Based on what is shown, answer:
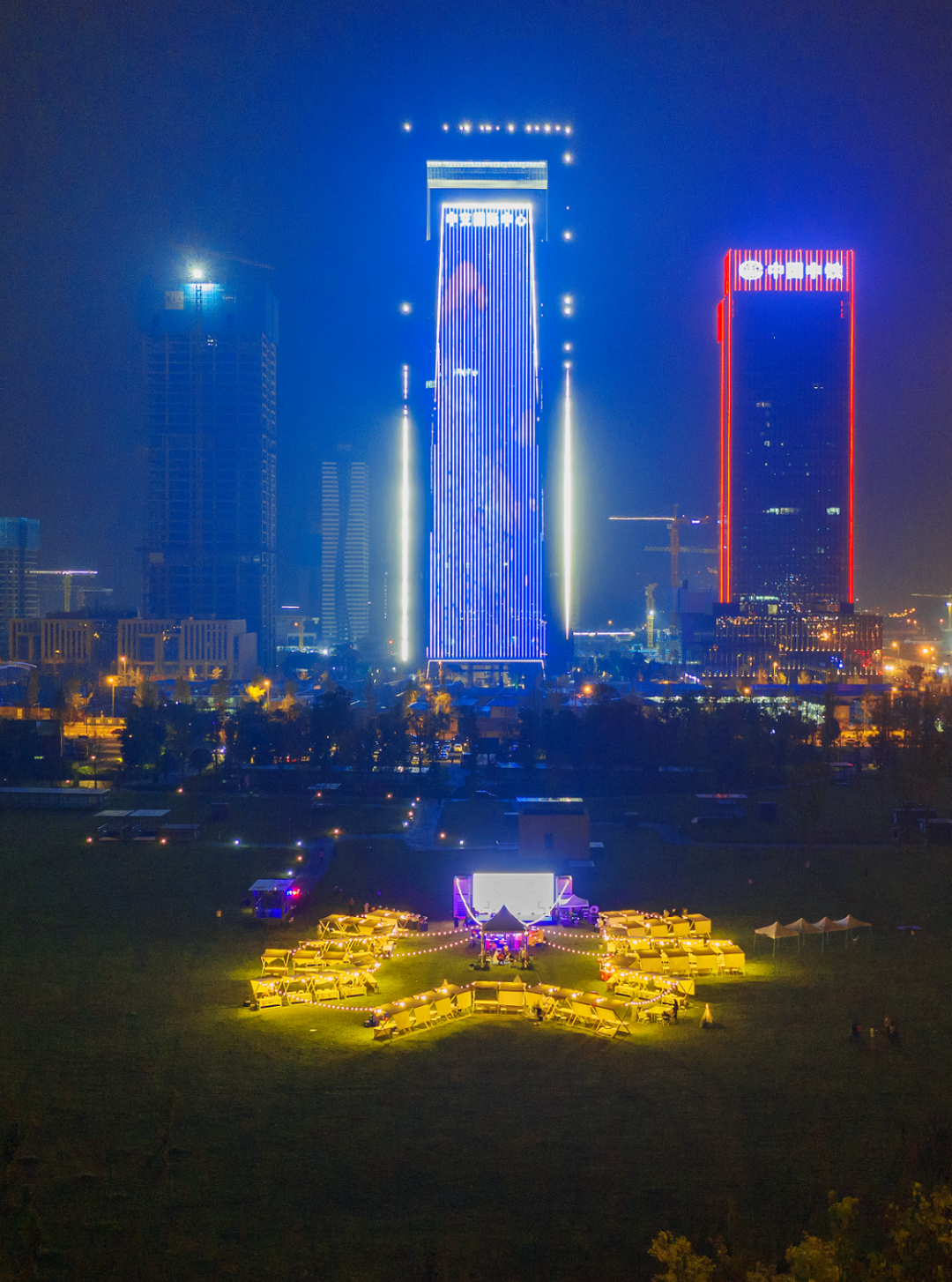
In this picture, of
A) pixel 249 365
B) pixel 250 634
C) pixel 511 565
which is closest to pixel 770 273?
pixel 511 565

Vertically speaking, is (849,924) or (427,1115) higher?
(849,924)

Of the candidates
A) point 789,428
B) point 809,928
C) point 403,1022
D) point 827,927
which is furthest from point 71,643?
point 403,1022

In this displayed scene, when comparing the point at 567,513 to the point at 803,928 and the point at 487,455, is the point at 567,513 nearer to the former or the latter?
the point at 487,455

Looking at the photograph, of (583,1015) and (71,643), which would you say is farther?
(71,643)

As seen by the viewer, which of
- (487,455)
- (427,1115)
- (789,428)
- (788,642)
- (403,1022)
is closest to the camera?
(427,1115)

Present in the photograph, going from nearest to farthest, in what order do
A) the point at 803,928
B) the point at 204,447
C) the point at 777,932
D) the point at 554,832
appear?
the point at 777,932, the point at 803,928, the point at 554,832, the point at 204,447
